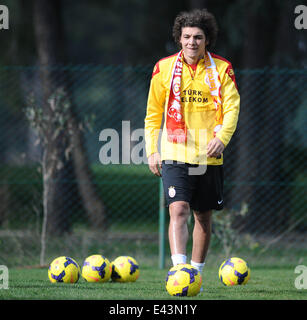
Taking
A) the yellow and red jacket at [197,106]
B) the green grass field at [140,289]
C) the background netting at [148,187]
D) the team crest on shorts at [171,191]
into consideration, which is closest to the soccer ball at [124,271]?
the green grass field at [140,289]

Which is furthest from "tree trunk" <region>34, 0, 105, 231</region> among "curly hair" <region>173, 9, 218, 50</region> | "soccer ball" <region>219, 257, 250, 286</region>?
"curly hair" <region>173, 9, 218, 50</region>

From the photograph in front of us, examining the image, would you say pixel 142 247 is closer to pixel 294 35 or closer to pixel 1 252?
pixel 1 252

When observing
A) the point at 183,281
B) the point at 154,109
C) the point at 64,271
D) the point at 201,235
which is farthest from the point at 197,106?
the point at 64,271

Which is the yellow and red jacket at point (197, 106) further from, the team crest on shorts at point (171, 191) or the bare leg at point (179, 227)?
the bare leg at point (179, 227)

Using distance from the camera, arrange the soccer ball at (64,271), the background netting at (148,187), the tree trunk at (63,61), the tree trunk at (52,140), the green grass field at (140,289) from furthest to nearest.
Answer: the tree trunk at (63,61), the background netting at (148,187), the tree trunk at (52,140), the soccer ball at (64,271), the green grass field at (140,289)

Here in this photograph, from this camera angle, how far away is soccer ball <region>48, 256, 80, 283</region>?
5.25 metres

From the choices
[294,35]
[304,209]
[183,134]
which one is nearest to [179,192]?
[183,134]

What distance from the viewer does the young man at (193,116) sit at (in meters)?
4.80

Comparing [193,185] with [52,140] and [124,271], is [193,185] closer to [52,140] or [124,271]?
[124,271]

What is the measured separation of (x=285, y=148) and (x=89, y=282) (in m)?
5.84

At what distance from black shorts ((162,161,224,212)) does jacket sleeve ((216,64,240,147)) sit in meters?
0.33

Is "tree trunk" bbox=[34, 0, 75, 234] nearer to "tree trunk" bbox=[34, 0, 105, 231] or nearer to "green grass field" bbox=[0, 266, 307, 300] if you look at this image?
"tree trunk" bbox=[34, 0, 105, 231]

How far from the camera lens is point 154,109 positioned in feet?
16.5

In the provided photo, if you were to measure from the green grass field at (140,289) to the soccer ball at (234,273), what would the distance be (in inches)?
3.2
